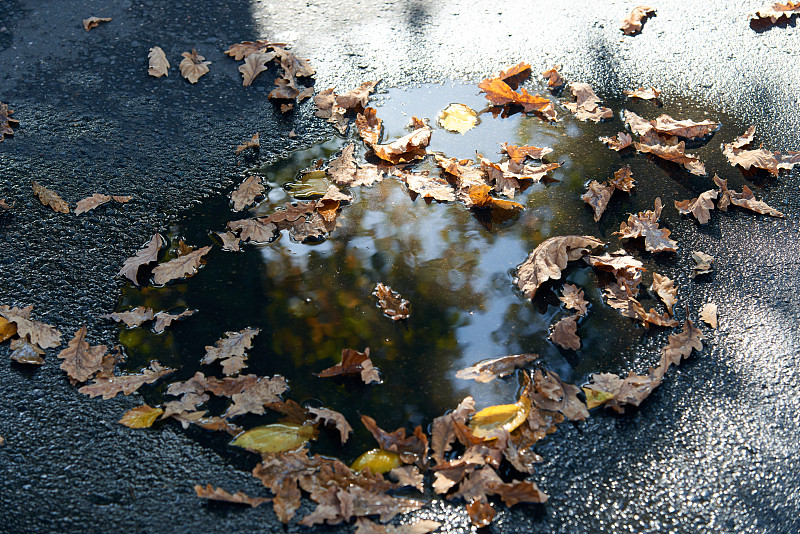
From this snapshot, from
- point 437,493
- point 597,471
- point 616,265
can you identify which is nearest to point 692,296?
point 616,265

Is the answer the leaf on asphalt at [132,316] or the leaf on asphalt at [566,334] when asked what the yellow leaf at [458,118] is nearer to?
the leaf on asphalt at [566,334]

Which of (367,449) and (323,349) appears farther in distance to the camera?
→ (323,349)

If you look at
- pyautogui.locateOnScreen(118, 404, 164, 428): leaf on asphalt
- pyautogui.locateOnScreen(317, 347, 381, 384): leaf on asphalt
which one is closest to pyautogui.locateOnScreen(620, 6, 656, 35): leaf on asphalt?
pyautogui.locateOnScreen(317, 347, 381, 384): leaf on asphalt

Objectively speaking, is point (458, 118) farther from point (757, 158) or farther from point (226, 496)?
point (226, 496)

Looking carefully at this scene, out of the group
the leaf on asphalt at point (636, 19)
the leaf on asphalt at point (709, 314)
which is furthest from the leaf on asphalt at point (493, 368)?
the leaf on asphalt at point (636, 19)

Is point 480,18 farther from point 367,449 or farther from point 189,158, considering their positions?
point 367,449

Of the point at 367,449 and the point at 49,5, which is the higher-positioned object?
the point at 49,5
